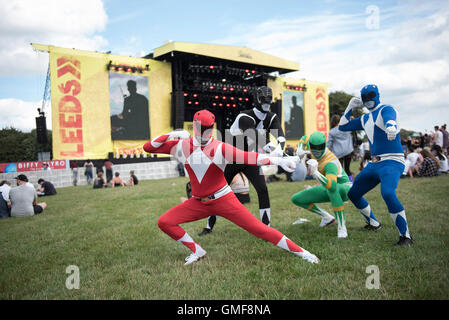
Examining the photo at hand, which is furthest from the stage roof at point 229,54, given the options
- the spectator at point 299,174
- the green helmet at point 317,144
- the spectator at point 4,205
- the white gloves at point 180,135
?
the white gloves at point 180,135

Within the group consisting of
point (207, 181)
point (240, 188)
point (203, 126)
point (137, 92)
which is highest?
point (137, 92)

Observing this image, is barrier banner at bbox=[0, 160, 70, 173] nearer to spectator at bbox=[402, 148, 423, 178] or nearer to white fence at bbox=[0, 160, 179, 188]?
white fence at bbox=[0, 160, 179, 188]

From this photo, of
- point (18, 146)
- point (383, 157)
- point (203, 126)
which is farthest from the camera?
point (18, 146)

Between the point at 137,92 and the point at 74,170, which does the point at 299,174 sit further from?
the point at 137,92

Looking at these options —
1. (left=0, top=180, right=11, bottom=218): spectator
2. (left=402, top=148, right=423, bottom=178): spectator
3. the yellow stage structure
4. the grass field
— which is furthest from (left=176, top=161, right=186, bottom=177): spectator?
the grass field

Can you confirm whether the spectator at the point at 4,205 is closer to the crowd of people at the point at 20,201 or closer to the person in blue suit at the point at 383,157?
the crowd of people at the point at 20,201

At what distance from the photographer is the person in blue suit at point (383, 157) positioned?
4195 mm

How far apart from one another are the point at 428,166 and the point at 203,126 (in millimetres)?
11132

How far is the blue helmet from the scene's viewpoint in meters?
4.51

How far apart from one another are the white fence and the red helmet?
15.0 metres

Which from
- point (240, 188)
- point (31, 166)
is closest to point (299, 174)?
point (240, 188)

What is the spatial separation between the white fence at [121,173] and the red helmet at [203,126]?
15014 mm

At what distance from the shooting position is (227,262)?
402 cm

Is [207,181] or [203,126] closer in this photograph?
[203,126]
